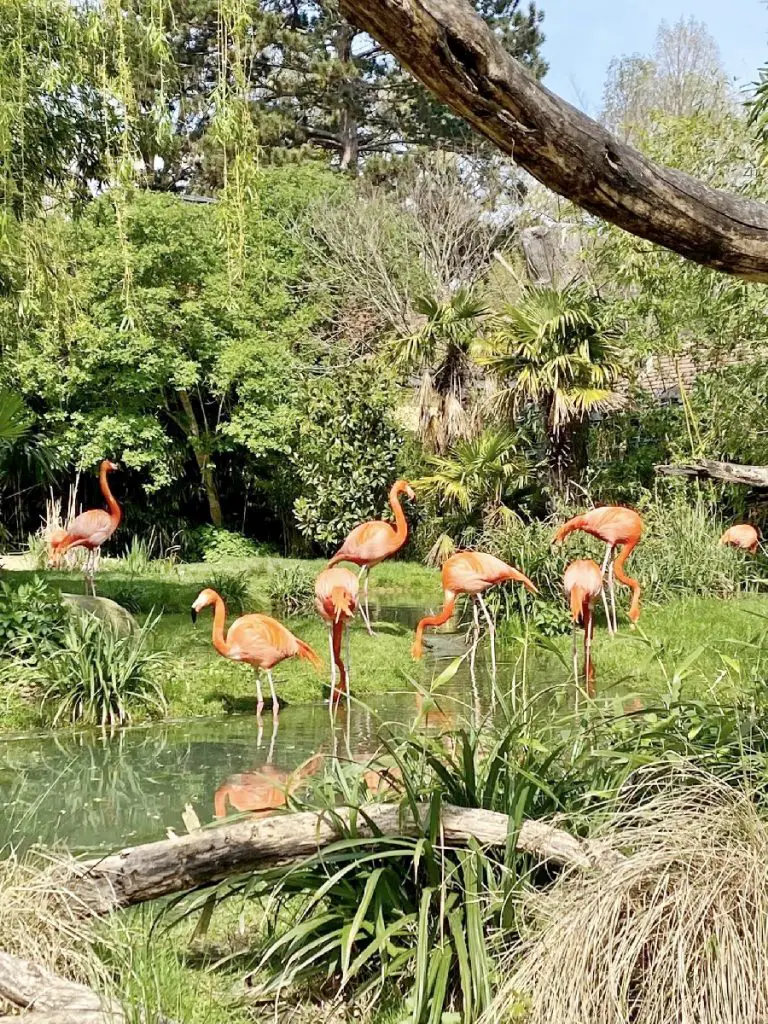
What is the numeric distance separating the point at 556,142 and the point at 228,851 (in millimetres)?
1921

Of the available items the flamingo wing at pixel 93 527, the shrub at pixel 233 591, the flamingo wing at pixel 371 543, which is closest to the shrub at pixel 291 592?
the shrub at pixel 233 591

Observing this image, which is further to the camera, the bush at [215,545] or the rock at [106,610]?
the bush at [215,545]

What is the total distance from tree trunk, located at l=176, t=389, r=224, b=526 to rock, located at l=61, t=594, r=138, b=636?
368 inches

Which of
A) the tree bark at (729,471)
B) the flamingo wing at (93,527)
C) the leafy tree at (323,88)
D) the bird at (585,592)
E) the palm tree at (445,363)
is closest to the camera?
the tree bark at (729,471)

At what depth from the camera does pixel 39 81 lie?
7863mm

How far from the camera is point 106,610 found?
862cm

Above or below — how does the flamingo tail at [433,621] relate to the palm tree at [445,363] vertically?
below

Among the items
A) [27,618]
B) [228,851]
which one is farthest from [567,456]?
[228,851]

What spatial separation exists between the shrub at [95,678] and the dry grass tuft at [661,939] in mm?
5012

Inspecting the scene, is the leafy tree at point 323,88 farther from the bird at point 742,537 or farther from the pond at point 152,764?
the pond at point 152,764

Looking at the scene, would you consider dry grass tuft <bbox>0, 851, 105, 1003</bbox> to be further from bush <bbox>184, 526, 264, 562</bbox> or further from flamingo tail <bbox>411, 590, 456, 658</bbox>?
bush <bbox>184, 526, 264, 562</bbox>

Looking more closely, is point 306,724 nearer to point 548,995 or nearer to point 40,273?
point 40,273

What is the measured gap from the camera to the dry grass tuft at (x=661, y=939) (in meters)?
2.37

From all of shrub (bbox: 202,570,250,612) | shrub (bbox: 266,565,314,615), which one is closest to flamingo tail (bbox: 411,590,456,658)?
shrub (bbox: 202,570,250,612)
